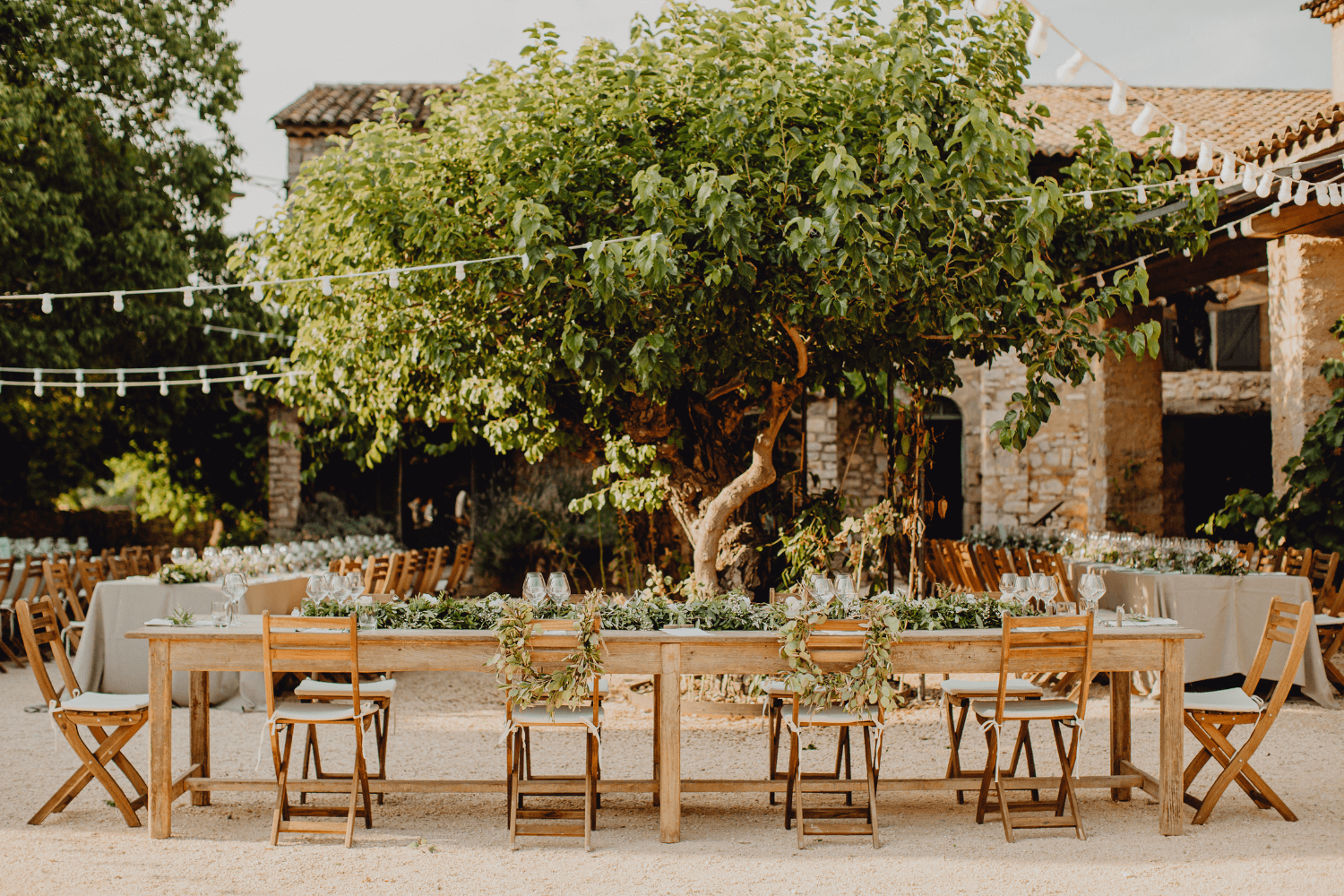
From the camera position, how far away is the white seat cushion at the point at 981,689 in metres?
4.25

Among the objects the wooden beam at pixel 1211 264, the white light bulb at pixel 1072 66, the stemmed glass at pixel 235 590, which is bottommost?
the stemmed glass at pixel 235 590

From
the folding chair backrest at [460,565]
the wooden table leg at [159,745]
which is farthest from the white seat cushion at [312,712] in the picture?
the folding chair backrest at [460,565]

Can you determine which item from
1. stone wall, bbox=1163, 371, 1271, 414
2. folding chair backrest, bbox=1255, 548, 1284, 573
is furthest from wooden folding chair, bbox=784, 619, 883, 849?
stone wall, bbox=1163, 371, 1271, 414

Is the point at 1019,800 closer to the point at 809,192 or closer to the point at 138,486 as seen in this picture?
the point at 809,192

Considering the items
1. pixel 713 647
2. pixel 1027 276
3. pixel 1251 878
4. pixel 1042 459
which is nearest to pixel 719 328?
pixel 1027 276

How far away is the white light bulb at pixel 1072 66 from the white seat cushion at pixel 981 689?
224 cm

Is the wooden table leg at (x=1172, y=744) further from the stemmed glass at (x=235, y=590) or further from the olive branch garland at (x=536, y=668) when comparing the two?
the stemmed glass at (x=235, y=590)

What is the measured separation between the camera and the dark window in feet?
46.9

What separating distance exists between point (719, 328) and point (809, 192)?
0.81 metres

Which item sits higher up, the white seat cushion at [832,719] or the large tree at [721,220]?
the large tree at [721,220]

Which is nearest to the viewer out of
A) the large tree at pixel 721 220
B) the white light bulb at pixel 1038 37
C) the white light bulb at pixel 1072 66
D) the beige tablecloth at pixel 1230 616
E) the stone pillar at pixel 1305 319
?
the white light bulb at pixel 1038 37

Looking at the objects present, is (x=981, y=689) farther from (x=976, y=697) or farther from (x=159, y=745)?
(x=159, y=745)

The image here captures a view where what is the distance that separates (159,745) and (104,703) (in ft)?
1.46

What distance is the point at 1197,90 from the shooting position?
550 inches
